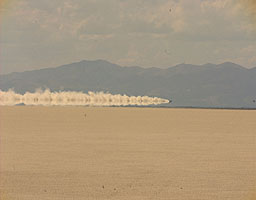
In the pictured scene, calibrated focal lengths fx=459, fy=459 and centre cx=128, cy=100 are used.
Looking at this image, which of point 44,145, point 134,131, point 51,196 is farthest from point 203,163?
point 134,131

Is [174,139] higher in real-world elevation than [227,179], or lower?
higher

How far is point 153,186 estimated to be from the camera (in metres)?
8.07

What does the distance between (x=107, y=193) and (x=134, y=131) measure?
34.3 ft

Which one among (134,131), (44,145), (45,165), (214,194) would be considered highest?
(134,131)

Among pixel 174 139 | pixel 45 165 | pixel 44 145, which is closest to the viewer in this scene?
pixel 45 165

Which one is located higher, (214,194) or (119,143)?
(119,143)

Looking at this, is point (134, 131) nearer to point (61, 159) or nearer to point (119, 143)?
point (119, 143)

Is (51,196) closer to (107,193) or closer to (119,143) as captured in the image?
(107,193)

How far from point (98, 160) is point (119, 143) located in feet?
10.8

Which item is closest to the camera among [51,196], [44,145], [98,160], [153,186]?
[51,196]

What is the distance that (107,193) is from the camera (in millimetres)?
7629

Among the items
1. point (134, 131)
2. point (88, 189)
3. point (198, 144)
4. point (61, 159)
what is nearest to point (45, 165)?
point (61, 159)

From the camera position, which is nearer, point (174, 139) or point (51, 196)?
point (51, 196)

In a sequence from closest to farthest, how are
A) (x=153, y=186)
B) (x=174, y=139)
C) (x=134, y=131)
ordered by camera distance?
(x=153, y=186) < (x=174, y=139) < (x=134, y=131)
